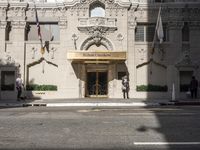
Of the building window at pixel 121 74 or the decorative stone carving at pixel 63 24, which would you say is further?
the decorative stone carving at pixel 63 24

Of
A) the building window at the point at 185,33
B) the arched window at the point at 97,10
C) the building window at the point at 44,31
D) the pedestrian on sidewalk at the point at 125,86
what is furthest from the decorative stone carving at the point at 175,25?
the building window at the point at 44,31

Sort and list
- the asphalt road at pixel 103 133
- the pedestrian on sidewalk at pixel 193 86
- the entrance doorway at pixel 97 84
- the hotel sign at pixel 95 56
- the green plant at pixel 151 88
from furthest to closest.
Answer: the entrance doorway at pixel 97 84 < the green plant at pixel 151 88 < the hotel sign at pixel 95 56 < the pedestrian on sidewalk at pixel 193 86 < the asphalt road at pixel 103 133

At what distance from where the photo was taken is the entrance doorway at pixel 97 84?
3978 cm

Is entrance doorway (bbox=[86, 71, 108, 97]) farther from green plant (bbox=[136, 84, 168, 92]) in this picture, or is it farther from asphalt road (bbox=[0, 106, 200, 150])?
asphalt road (bbox=[0, 106, 200, 150])

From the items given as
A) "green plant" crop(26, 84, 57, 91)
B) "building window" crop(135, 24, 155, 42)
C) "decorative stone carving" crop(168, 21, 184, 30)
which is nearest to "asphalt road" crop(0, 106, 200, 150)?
"green plant" crop(26, 84, 57, 91)

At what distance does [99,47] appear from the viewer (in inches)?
1581

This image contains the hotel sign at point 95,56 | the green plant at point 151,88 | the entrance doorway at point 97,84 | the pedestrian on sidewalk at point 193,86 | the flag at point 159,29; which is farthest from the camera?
the entrance doorway at point 97,84

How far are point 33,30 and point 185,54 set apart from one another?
46.1ft

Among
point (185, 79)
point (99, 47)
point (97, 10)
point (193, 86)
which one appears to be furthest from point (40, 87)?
point (193, 86)

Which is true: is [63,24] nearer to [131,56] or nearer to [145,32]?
[131,56]

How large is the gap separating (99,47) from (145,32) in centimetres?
449

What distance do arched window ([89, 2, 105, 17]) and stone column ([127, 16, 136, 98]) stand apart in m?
2.76

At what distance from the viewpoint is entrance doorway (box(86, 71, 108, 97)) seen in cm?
3978

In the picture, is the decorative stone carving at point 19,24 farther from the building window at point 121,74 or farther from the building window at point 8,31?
the building window at point 121,74
